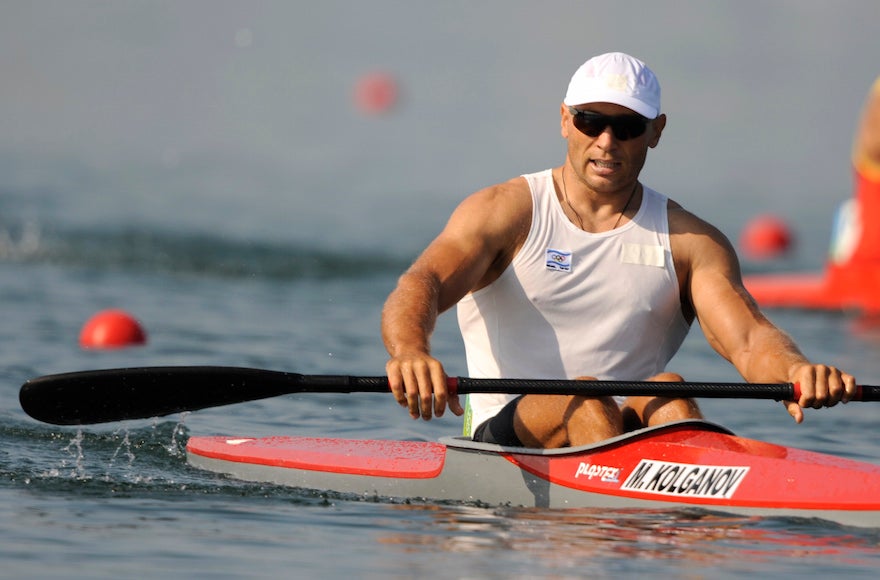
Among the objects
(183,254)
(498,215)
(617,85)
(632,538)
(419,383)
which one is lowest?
(632,538)

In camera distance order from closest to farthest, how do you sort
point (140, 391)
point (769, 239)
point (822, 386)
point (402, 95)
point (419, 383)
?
1. point (419, 383)
2. point (822, 386)
3. point (140, 391)
4. point (769, 239)
5. point (402, 95)

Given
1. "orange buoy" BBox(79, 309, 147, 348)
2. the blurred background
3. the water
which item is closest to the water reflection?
the water

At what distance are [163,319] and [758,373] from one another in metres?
6.55

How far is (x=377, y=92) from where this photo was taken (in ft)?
88.6

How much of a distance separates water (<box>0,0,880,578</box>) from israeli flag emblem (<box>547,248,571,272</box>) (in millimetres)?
856

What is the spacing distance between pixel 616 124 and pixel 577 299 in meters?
0.62

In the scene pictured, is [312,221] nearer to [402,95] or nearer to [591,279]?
[402,95]

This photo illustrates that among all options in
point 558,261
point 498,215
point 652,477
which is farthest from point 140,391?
point 652,477

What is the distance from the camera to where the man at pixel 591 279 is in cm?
516

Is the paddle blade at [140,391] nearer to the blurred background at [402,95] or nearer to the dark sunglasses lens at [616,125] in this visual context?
the dark sunglasses lens at [616,125]

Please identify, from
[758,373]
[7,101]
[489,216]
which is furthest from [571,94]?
[7,101]

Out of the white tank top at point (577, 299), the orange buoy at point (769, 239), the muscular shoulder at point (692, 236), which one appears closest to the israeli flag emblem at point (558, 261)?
the white tank top at point (577, 299)

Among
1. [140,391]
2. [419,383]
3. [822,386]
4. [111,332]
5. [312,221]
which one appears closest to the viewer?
[419,383]

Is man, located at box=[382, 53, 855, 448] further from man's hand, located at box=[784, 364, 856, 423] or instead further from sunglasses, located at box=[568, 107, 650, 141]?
man's hand, located at box=[784, 364, 856, 423]
